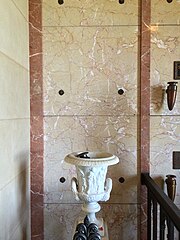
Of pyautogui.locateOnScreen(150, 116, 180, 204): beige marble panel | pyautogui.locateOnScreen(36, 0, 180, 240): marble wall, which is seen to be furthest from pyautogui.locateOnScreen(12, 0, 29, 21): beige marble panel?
pyautogui.locateOnScreen(150, 116, 180, 204): beige marble panel

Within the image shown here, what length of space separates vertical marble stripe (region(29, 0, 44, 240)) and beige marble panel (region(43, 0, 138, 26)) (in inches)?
3.3

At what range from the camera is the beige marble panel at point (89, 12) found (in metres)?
2.18

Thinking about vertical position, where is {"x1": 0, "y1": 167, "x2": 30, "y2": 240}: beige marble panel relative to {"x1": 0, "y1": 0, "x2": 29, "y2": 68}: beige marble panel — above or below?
below

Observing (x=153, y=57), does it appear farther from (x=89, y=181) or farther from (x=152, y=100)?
(x=89, y=181)

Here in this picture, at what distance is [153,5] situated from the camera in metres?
2.17

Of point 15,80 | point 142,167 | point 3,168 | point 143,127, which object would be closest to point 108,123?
point 143,127

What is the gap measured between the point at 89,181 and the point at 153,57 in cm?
104

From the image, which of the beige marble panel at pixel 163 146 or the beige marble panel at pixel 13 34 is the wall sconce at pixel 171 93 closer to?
the beige marble panel at pixel 163 146

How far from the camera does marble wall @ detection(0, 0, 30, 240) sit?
1.57 meters

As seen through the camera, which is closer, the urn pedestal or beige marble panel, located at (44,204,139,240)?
the urn pedestal

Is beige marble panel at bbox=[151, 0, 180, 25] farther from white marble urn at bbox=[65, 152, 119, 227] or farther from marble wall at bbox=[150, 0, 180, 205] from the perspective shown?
white marble urn at bbox=[65, 152, 119, 227]

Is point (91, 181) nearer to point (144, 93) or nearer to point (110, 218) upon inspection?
point (110, 218)

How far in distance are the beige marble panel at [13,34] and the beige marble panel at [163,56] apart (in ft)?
2.96

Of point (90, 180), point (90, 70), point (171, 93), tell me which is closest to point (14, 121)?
point (90, 180)
